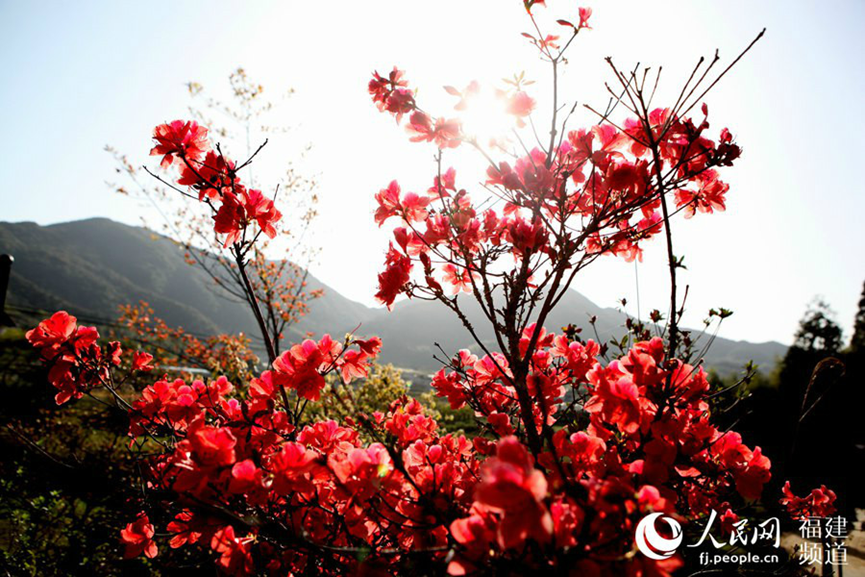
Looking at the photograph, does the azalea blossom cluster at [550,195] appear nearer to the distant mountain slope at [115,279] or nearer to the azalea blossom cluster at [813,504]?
the azalea blossom cluster at [813,504]

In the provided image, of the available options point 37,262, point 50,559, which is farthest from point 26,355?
point 37,262

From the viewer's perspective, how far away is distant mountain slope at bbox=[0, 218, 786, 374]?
41594 millimetres

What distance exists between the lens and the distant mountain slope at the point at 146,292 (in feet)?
136

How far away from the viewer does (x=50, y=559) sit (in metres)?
2.44

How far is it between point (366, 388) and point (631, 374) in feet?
13.0

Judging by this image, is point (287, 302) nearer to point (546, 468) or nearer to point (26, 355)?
point (546, 468)

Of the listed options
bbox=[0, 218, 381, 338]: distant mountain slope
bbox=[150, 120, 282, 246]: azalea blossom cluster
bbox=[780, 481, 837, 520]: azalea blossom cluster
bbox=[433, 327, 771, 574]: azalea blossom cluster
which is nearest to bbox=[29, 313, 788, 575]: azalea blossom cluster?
bbox=[433, 327, 771, 574]: azalea blossom cluster

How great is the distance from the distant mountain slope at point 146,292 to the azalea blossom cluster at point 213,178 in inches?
1357

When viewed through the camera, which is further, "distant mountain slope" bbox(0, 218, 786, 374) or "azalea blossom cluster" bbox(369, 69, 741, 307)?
"distant mountain slope" bbox(0, 218, 786, 374)

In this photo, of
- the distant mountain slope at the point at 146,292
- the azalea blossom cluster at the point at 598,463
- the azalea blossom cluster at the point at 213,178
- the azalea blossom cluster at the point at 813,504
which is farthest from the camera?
the distant mountain slope at the point at 146,292

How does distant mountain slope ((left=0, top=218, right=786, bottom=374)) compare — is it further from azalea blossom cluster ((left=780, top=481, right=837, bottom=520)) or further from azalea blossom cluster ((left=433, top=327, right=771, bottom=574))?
azalea blossom cluster ((left=433, top=327, right=771, bottom=574))

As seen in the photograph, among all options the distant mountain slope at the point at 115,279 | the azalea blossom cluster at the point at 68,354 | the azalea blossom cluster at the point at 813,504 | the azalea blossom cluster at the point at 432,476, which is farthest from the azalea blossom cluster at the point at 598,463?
the distant mountain slope at the point at 115,279

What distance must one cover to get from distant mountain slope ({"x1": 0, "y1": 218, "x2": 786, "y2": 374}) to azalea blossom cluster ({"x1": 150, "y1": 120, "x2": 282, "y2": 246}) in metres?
34.5

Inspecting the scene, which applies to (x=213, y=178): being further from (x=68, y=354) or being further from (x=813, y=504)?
(x=813, y=504)
